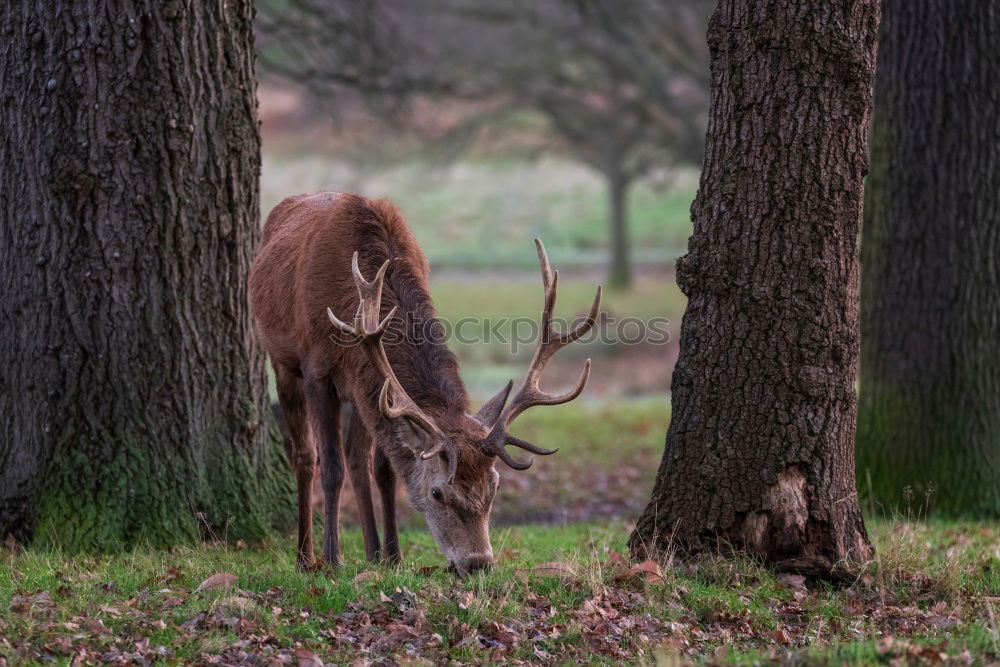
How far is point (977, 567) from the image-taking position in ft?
20.4

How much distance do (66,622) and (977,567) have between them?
4.74 m

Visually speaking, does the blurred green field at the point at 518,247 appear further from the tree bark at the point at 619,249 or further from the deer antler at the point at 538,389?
the deer antler at the point at 538,389

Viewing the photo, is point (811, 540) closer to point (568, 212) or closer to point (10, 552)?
point (10, 552)

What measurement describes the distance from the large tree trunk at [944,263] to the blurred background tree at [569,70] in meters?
8.74

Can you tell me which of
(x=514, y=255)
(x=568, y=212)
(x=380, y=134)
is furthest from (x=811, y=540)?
(x=568, y=212)

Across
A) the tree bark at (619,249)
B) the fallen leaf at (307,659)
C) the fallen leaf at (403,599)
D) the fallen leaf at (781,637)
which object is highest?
the tree bark at (619,249)

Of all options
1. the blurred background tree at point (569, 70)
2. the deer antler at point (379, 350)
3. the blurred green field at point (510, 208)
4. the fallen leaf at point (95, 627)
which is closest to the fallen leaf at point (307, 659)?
the fallen leaf at point (95, 627)

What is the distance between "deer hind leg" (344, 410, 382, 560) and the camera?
666cm

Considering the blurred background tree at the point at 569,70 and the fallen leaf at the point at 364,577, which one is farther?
the blurred background tree at the point at 569,70

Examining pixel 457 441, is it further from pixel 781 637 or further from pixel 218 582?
pixel 781 637

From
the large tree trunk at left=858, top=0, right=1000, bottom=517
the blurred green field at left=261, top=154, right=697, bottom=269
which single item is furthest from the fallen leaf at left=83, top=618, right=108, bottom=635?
the blurred green field at left=261, top=154, right=697, bottom=269

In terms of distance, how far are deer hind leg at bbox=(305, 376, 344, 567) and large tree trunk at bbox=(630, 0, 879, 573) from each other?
2.04m

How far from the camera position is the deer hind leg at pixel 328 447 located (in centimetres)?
663

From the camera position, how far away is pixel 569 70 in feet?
84.2
